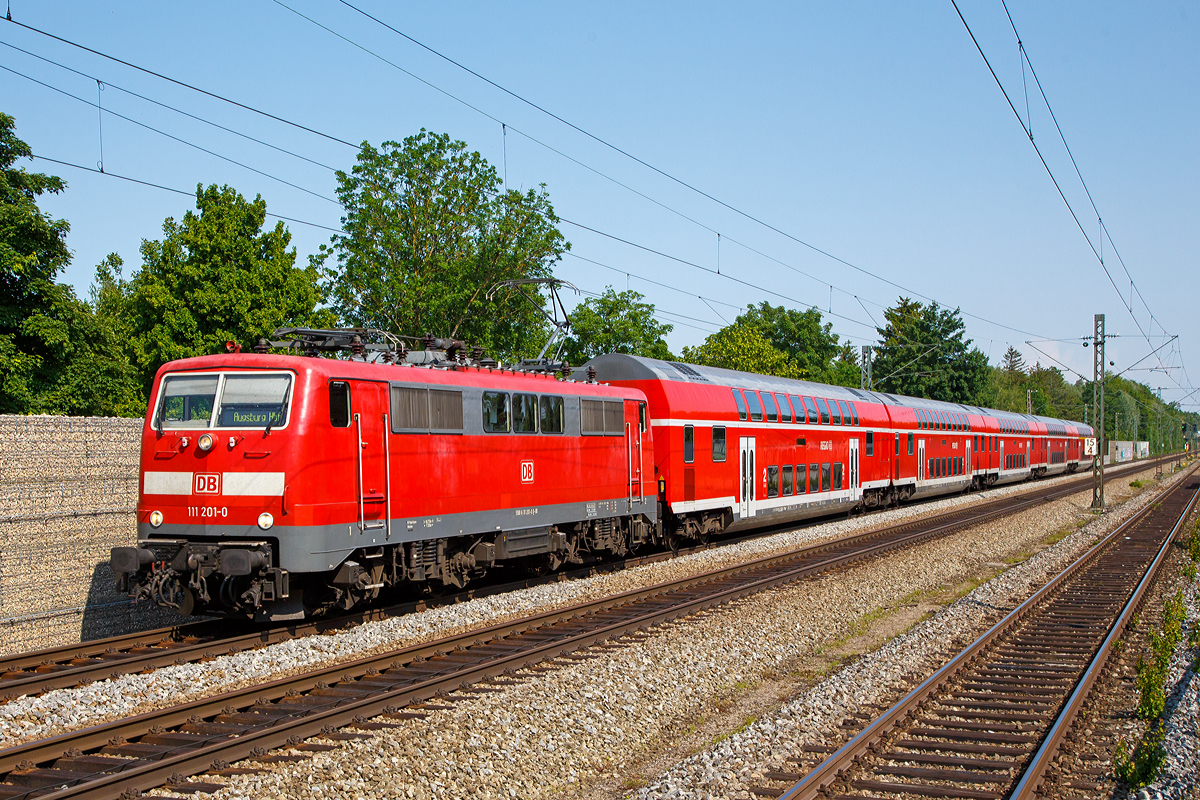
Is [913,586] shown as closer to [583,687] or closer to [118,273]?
[583,687]

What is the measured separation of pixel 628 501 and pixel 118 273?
72183mm

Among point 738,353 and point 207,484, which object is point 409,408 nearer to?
point 207,484

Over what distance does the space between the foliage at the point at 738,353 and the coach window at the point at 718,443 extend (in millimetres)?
28194

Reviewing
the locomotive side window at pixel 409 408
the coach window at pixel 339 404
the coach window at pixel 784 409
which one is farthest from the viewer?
the coach window at pixel 784 409

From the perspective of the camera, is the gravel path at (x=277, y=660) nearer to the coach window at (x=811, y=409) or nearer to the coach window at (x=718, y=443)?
the coach window at (x=718, y=443)

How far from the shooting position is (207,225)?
38188mm

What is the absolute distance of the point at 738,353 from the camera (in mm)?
52438

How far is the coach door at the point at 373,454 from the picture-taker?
493 inches

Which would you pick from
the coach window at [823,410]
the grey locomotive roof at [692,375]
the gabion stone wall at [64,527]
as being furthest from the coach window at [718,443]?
the gabion stone wall at [64,527]

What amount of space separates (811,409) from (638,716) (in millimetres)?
19343

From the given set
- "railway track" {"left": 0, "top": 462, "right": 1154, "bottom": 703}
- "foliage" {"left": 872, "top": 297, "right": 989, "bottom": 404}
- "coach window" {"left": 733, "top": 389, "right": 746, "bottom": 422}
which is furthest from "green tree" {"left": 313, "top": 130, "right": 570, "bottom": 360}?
"foliage" {"left": 872, "top": 297, "right": 989, "bottom": 404}

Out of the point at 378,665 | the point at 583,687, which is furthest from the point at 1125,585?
the point at 378,665

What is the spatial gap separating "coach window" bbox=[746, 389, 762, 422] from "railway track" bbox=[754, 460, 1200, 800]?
9.41 metres

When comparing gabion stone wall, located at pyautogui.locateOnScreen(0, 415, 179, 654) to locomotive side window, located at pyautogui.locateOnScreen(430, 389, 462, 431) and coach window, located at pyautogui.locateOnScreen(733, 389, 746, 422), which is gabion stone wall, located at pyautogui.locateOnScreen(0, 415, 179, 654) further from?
coach window, located at pyautogui.locateOnScreen(733, 389, 746, 422)
